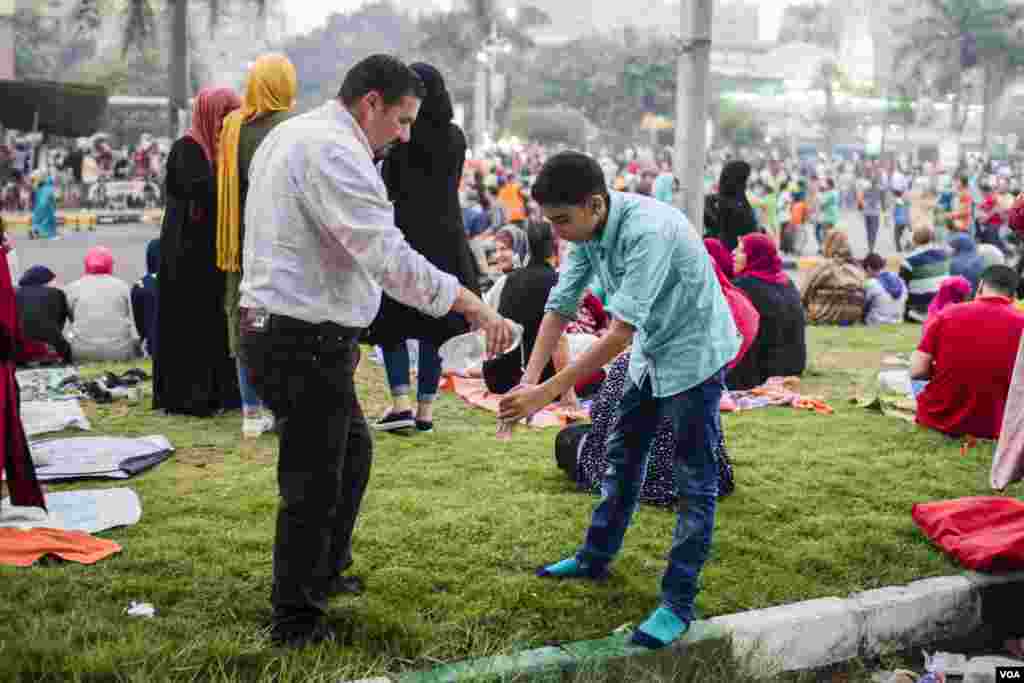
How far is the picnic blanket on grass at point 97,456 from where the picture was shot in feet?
19.0

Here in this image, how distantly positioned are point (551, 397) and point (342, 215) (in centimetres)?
91

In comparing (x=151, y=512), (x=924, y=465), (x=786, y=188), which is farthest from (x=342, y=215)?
(x=786, y=188)

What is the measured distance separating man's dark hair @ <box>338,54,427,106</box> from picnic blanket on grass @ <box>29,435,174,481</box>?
2894mm

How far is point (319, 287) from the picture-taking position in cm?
361

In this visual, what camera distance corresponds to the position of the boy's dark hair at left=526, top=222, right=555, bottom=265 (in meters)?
7.84

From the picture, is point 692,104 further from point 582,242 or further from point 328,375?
point 328,375

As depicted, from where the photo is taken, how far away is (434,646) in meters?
3.88

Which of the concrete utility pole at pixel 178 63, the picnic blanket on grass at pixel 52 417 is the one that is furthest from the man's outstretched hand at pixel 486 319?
the concrete utility pole at pixel 178 63

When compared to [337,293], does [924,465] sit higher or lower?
lower

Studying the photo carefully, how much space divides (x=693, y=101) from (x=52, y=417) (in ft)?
14.1

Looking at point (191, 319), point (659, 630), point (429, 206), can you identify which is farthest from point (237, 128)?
point (659, 630)

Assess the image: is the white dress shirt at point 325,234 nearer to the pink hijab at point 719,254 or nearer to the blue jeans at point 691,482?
the blue jeans at point 691,482

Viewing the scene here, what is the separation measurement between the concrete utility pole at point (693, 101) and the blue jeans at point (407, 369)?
1922 millimetres

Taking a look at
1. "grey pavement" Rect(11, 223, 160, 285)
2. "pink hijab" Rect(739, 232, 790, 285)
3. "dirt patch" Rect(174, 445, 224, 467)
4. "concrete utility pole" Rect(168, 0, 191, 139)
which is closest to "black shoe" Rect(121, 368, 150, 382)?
"dirt patch" Rect(174, 445, 224, 467)
